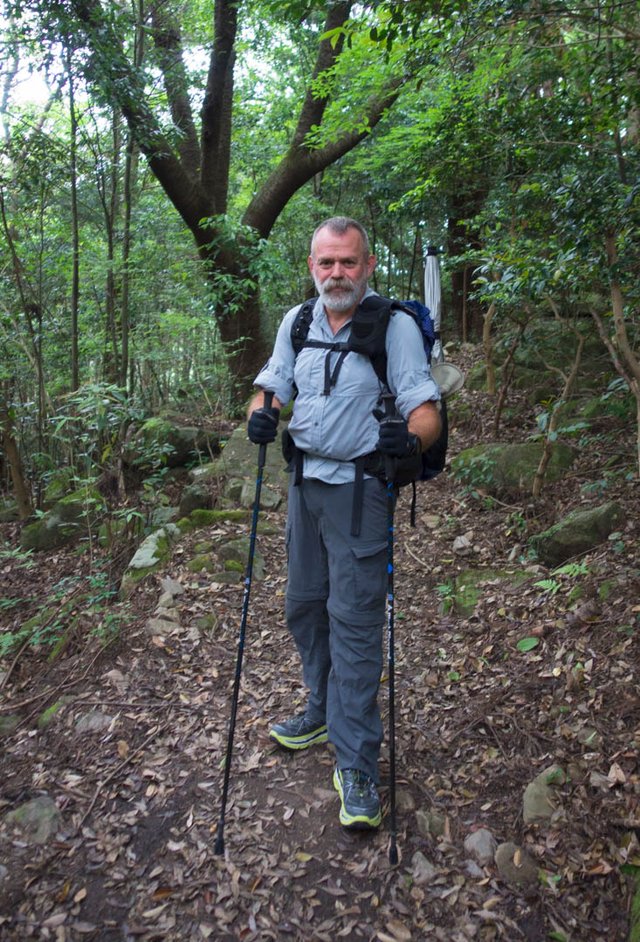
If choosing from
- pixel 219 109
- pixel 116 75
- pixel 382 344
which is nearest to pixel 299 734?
pixel 382 344

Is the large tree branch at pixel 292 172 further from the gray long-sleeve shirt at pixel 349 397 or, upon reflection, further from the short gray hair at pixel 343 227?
the gray long-sleeve shirt at pixel 349 397

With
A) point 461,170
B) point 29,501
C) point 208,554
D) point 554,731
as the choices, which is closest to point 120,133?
point 461,170

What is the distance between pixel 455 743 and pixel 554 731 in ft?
1.66

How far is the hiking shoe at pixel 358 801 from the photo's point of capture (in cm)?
278

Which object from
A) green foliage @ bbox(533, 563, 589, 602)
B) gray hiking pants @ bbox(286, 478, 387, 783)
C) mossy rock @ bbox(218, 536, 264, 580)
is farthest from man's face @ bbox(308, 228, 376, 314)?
mossy rock @ bbox(218, 536, 264, 580)

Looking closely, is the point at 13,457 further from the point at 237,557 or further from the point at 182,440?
the point at 237,557

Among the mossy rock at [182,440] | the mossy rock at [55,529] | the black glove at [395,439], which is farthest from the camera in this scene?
the mossy rock at [182,440]

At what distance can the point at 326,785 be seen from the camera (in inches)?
124

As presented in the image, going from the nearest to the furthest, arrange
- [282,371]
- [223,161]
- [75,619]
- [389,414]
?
1. [389,414]
2. [282,371]
3. [75,619]
4. [223,161]

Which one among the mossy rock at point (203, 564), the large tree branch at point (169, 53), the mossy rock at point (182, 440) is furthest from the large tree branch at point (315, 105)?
the mossy rock at point (203, 564)

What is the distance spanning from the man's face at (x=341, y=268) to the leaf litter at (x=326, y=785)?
2292 millimetres

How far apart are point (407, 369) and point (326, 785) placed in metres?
2.04

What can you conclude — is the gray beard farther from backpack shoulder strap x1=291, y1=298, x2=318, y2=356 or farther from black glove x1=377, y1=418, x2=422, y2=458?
black glove x1=377, y1=418, x2=422, y2=458

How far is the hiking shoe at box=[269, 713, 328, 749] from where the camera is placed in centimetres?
336
